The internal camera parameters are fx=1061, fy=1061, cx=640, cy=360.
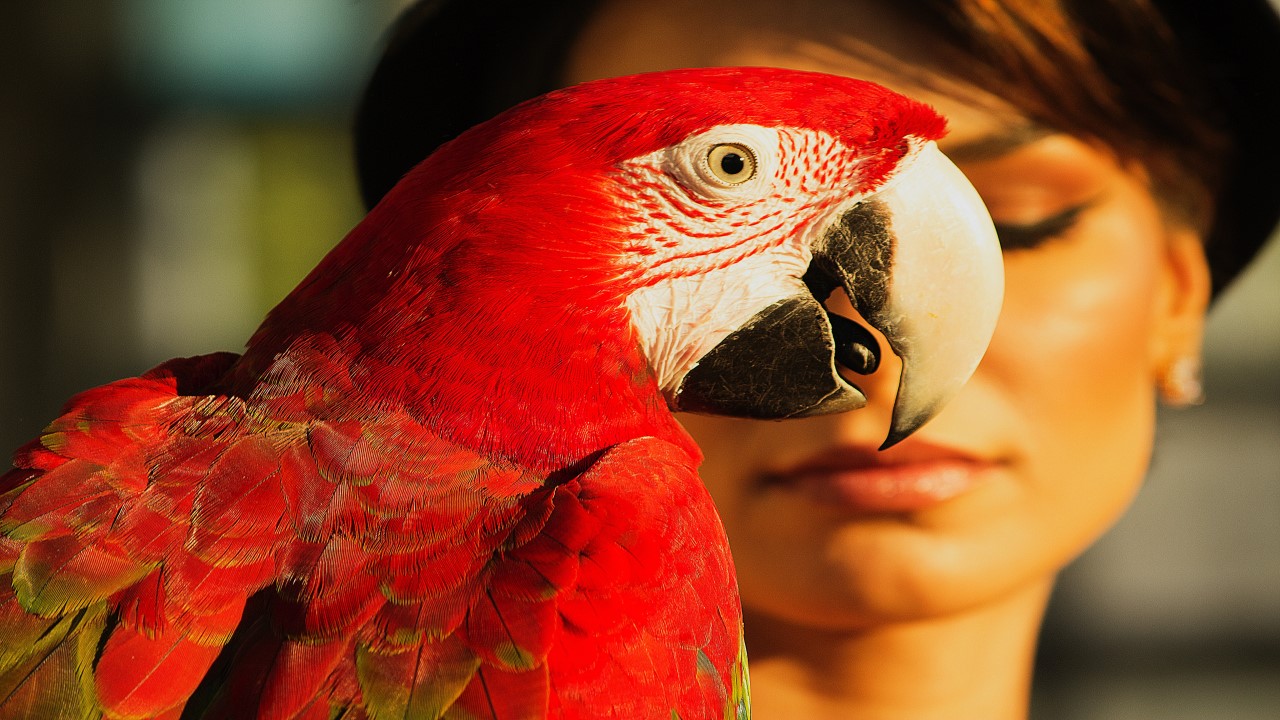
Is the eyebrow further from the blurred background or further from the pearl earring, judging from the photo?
the blurred background

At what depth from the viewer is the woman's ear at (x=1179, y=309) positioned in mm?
950

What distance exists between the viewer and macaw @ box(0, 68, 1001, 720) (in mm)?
494

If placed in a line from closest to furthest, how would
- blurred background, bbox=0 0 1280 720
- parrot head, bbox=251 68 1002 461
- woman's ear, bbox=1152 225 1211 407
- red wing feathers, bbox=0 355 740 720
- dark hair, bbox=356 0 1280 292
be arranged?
1. red wing feathers, bbox=0 355 740 720
2. parrot head, bbox=251 68 1002 461
3. dark hair, bbox=356 0 1280 292
4. woman's ear, bbox=1152 225 1211 407
5. blurred background, bbox=0 0 1280 720

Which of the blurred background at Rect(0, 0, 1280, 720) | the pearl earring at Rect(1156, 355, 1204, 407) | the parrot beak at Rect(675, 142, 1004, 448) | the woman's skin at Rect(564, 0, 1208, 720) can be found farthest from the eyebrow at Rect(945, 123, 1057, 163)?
the blurred background at Rect(0, 0, 1280, 720)

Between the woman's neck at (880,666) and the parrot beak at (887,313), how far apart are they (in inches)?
12.3

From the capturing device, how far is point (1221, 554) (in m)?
1.92

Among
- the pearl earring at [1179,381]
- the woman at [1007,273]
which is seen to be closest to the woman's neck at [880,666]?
the woman at [1007,273]

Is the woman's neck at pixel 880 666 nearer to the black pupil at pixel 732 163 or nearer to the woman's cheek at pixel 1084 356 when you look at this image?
the woman's cheek at pixel 1084 356

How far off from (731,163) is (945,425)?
0.33 meters

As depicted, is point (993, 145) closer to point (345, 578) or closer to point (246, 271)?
point (345, 578)

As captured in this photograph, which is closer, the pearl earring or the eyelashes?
the eyelashes

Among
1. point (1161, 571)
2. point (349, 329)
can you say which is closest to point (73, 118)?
point (349, 329)

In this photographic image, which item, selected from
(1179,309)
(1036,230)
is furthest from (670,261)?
(1179,309)

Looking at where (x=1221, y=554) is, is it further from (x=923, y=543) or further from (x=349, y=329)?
(x=349, y=329)
